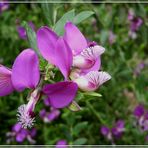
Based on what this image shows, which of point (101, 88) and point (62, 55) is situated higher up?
point (62, 55)

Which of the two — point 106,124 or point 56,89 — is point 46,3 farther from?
point 106,124

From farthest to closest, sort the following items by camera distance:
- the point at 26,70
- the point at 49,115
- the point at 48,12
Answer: the point at 49,115 → the point at 48,12 → the point at 26,70

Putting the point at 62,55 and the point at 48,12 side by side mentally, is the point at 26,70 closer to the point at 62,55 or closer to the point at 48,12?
the point at 62,55

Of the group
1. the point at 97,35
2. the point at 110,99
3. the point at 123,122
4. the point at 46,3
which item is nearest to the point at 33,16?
the point at 97,35

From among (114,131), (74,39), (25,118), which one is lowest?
(114,131)

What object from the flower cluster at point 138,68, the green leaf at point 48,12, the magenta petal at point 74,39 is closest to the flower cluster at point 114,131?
the flower cluster at point 138,68

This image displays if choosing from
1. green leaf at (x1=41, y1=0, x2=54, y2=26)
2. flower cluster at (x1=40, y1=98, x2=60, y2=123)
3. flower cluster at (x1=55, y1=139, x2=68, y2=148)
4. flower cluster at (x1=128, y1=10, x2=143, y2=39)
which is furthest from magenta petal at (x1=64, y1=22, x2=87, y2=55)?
flower cluster at (x1=128, y1=10, x2=143, y2=39)

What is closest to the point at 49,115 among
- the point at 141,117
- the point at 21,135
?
the point at 21,135
